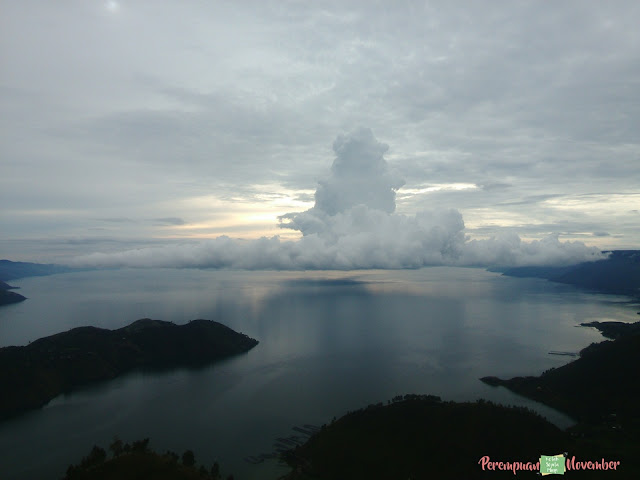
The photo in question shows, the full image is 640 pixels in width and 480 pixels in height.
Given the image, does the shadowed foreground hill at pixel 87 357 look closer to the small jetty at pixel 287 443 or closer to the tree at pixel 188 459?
the tree at pixel 188 459

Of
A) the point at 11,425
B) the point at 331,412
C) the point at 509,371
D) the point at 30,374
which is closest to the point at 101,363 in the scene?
the point at 30,374

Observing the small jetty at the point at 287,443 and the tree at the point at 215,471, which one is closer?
the tree at the point at 215,471

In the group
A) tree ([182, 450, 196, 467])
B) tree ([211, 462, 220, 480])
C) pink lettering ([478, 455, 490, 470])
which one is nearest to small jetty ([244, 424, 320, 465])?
tree ([211, 462, 220, 480])

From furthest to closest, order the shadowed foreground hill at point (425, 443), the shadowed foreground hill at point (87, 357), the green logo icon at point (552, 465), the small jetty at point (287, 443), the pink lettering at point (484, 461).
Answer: the shadowed foreground hill at point (87, 357) → the small jetty at point (287, 443) → the shadowed foreground hill at point (425, 443) → the pink lettering at point (484, 461) → the green logo icon at point (552, 465)

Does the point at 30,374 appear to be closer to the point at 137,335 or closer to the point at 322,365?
the point at 137,335

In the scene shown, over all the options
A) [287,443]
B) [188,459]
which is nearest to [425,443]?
[287,443]

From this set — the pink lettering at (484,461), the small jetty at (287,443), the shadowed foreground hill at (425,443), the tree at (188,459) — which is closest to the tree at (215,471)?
the tree at (188,459)

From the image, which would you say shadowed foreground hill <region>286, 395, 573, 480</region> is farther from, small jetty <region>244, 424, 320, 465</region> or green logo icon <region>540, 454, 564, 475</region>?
small jetty <region>244, 424, 320, 465</region>
